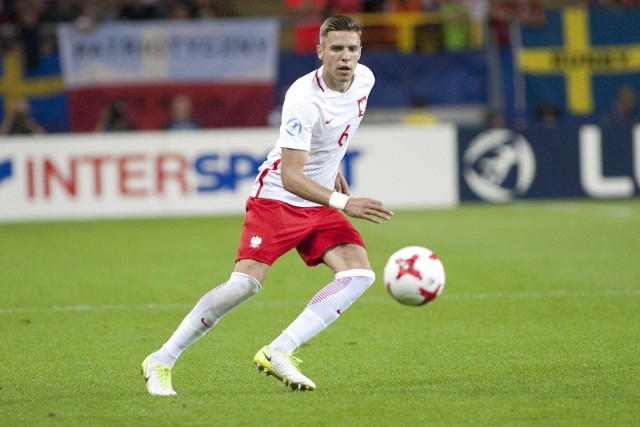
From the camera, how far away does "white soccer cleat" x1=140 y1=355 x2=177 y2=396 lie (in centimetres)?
604

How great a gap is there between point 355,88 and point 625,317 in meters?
3.30

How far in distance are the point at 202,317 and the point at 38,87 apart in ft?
48.2

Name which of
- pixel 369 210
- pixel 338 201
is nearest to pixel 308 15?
pixel 338 201

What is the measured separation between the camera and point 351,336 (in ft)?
26.2

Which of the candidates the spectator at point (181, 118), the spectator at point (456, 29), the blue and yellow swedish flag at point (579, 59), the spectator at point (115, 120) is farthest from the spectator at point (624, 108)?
the spectator at point (115, 120)

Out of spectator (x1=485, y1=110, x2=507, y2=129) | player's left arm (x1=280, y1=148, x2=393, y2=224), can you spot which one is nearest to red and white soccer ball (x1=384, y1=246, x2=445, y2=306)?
player's left arm (x1=280, y1=148, x2=393, y2=224)

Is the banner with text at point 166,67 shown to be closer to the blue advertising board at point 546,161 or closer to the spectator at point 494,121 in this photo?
the spectator at point 494,121

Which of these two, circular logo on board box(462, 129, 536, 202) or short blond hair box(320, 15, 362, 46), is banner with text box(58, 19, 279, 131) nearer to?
circular logo on board box(462, 129, 536, 202)

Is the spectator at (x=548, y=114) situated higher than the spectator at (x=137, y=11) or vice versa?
the spectator at (x=137, y=11)

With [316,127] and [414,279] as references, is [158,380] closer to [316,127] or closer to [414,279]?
[414,279]

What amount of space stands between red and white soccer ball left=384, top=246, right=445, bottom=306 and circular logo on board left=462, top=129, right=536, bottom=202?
39.1ft

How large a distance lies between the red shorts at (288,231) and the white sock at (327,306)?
20 cm

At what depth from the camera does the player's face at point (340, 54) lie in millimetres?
6047

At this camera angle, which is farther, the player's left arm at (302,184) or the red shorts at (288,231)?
the red shorts at (288,231)
